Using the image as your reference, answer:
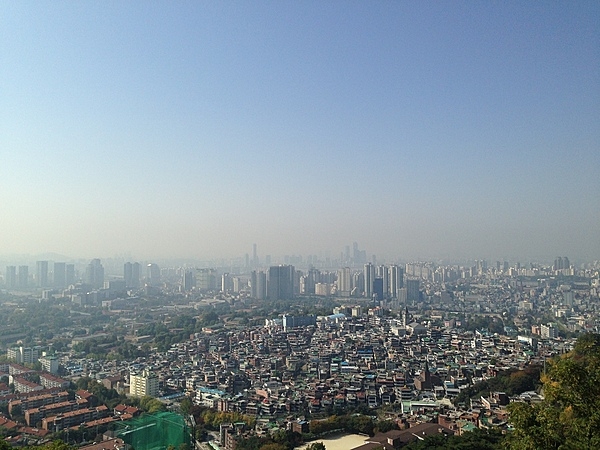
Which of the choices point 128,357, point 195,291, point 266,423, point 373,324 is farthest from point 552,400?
point 195,291

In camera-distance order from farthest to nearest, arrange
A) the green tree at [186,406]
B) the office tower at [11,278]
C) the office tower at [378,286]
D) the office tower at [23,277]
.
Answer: the office tower at [378,286], the office tower at [23,277], the office tower at [11,278], the green tree at [186,406]

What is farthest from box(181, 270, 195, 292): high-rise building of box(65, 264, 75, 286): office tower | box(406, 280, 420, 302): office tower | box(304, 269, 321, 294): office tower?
box(406, 280, 420, 302): office tower

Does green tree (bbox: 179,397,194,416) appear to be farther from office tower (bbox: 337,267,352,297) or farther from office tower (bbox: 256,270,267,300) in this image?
office tower (bbox: 337,267,352,297)

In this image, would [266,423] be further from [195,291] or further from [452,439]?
[195,291]

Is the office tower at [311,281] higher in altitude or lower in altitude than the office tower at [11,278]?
lower

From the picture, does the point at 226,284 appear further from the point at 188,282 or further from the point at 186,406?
the point at 186,406

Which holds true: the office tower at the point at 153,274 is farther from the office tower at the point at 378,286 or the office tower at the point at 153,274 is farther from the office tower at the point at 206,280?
the office tower at the point at 378,286

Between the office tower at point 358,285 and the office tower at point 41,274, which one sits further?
the office tower at point 358,285

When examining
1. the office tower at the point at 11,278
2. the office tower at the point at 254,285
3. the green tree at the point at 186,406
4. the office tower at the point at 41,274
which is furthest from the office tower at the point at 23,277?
the green tree at the point at 186,406
